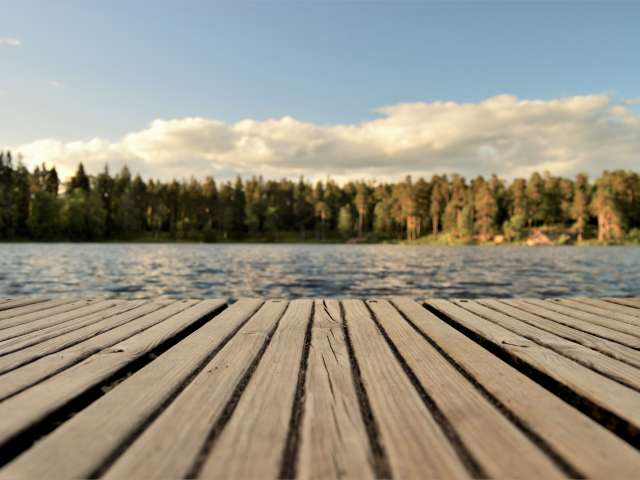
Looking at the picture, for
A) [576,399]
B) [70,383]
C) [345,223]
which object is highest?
[345,223]

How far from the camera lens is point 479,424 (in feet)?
5.46

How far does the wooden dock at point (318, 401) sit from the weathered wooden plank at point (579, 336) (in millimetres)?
20

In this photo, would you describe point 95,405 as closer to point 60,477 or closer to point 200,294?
point 60,477

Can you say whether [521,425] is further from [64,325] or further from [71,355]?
[64,325]

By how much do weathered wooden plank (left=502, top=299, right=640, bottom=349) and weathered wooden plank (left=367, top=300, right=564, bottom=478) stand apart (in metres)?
1.65

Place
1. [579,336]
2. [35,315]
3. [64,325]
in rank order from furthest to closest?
1. [35,315]
2. [64,325]
3. [579,336]

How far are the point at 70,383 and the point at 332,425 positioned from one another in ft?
4.65

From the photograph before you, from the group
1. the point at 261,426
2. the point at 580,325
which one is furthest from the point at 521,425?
the point at 580,325

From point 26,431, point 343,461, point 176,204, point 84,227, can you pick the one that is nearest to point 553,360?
point 343,461

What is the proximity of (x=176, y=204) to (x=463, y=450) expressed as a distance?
357ft

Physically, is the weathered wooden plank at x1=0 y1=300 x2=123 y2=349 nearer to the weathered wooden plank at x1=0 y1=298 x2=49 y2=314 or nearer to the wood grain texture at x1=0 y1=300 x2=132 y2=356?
the wood grain texture at x1=0 y1=300 x2=132 y2=356

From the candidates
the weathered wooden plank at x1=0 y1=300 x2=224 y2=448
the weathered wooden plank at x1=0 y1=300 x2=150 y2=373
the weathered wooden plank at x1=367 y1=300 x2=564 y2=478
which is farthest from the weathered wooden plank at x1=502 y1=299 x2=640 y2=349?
the weathered wooden plank at x1=0 y1=300 x2=150 y2=373

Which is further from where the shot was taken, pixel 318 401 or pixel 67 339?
pixel 67 339

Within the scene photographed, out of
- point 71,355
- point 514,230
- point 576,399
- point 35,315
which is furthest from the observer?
point 514,230
